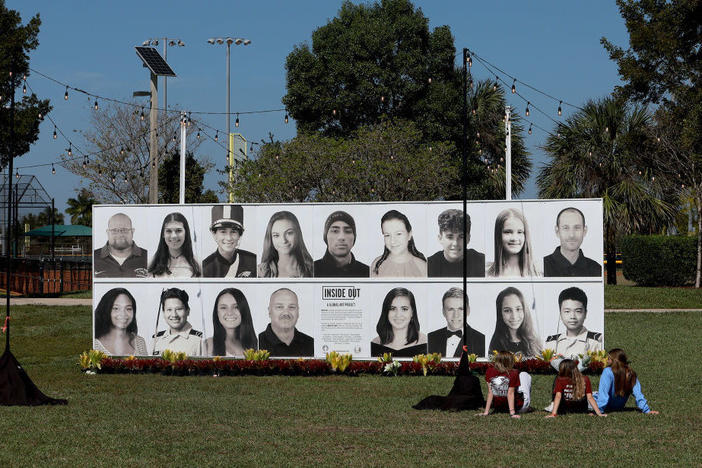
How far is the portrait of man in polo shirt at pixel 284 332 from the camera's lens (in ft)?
66.0

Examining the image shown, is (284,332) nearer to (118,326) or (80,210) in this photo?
(118,326)

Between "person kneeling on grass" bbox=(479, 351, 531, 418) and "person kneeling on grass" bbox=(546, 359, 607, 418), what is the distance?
0.58m

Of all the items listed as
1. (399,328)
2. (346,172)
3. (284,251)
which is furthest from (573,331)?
(346,172)

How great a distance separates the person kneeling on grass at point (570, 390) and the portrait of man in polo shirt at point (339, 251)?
715 cm

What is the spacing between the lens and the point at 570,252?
1948cm

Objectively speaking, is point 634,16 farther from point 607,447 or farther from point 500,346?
point 607,447

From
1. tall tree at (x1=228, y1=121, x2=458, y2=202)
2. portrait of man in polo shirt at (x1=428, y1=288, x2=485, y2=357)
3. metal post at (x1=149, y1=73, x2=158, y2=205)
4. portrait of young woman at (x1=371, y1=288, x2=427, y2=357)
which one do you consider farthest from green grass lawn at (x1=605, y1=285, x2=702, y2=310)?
portrait of young woman at (x1=371, y1=288, x2=427, y2=357)

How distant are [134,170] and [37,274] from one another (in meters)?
19.1

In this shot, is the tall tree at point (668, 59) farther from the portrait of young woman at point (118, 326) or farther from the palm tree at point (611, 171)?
the portrait of young woman at point (118, 326)

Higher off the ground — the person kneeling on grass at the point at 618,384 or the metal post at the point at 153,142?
the metal post at the point at 153,142

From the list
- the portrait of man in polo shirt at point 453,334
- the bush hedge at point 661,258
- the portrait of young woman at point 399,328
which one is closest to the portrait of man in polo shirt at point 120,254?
the portrait of young woman at point 399,328

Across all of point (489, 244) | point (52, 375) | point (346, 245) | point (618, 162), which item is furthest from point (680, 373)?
point (618, 162)

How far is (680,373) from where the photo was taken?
758 inches

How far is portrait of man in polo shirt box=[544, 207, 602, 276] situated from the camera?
63.8ft
